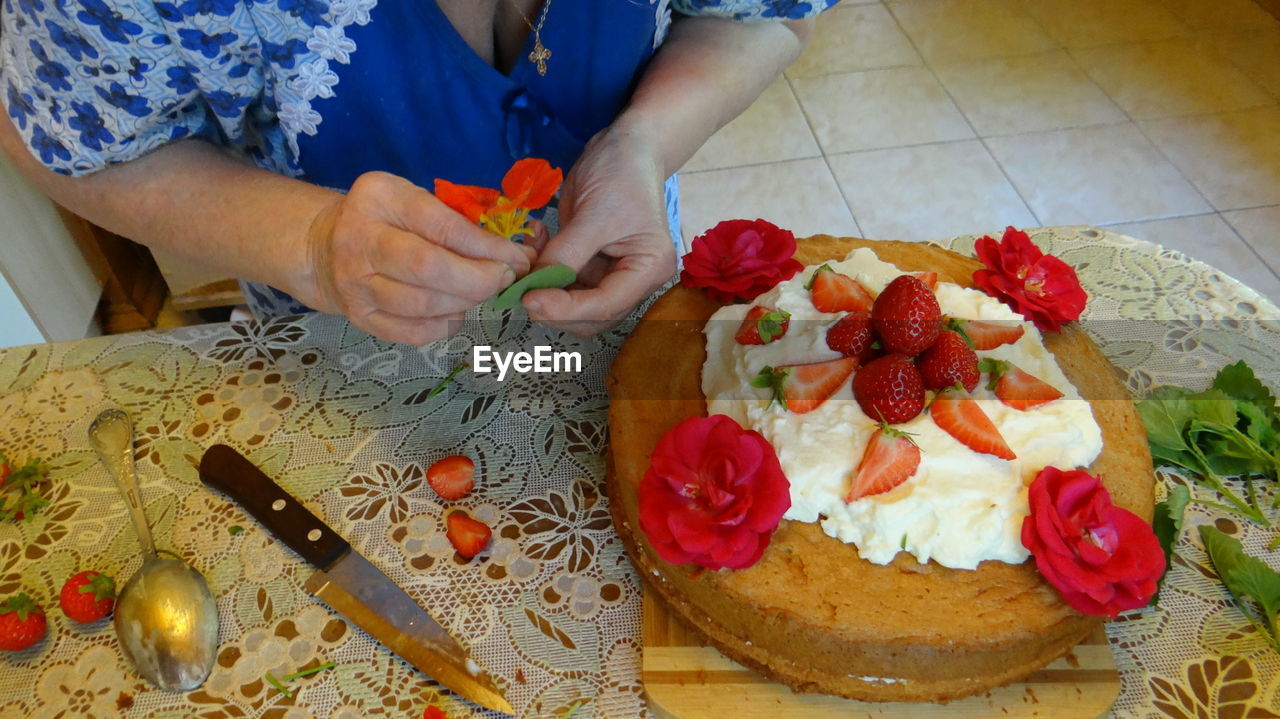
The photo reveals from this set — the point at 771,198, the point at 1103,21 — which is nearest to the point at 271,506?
the point at 771,198

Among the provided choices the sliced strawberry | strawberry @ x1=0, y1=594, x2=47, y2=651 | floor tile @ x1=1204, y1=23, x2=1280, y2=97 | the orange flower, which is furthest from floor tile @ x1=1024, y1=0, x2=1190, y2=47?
strawberry @ x1=0, y1=594, x2=47, y2=651

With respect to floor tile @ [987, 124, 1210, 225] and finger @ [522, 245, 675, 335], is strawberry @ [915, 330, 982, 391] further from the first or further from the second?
floor tile @ [987, 124, 1210, 225]

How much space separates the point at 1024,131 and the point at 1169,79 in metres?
0.70

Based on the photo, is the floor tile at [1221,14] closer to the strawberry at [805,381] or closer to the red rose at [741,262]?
the red rose at [741,262]

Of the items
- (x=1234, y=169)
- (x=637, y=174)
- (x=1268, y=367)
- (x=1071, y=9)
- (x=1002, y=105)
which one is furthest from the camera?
(x=1071, y=9)

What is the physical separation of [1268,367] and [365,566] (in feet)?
4.19

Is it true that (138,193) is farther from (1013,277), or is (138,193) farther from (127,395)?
(1013,277)

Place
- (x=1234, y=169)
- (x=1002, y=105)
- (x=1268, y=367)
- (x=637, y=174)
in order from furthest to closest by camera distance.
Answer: (x=1002, y=105), (x=1234, y=169), (x=1268, y=367), (x=637, y=174)

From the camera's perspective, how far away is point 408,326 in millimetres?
979

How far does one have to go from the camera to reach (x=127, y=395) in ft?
4.09

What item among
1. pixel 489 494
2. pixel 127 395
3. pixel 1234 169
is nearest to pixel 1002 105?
pixel 1234 169

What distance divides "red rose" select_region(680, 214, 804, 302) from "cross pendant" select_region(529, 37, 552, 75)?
12.5 inches

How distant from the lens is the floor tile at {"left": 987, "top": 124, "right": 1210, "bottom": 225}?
9.56ft

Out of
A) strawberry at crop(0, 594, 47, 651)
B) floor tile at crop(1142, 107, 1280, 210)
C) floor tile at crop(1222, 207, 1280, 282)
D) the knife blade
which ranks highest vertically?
strawberry at crop(0, 594, 47, 651)
